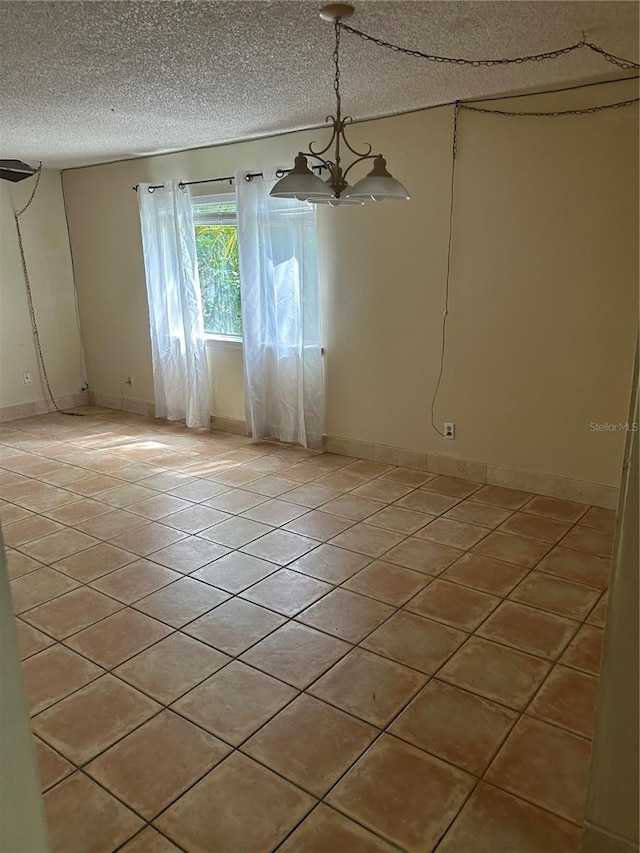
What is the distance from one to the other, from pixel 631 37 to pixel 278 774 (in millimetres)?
3024

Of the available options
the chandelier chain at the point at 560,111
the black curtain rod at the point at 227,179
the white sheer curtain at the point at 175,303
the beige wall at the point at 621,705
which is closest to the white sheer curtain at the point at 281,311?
the black curtain rod at the point at 227,179

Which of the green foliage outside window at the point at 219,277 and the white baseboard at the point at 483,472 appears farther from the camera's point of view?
the green foliage outside window at the point at 219,277

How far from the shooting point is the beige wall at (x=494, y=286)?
11.1 ft

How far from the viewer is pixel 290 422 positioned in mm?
4941

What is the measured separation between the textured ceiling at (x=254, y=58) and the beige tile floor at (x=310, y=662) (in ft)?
7.46

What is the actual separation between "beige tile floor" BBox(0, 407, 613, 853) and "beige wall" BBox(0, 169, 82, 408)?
2.33 meters

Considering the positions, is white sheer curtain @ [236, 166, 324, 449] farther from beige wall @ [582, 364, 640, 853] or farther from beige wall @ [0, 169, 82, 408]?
beige wall @ [582, 364, 640, 853]

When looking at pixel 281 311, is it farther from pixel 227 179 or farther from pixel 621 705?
pixel 621 705

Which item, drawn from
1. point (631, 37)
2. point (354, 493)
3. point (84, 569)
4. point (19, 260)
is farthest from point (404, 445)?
point (19, 260)

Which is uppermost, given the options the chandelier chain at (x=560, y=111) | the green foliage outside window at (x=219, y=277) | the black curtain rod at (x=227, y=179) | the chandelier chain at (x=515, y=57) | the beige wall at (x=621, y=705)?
the chandelier chain at (x=515, y=57)

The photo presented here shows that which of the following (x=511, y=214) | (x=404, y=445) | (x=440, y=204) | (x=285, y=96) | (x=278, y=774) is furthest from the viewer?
(x=404, y=445)

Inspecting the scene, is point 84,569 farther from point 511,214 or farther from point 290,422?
point 511,214

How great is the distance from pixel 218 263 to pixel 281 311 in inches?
37.1

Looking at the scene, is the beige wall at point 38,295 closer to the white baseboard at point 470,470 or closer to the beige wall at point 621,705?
the white baseboard at point 470,470
